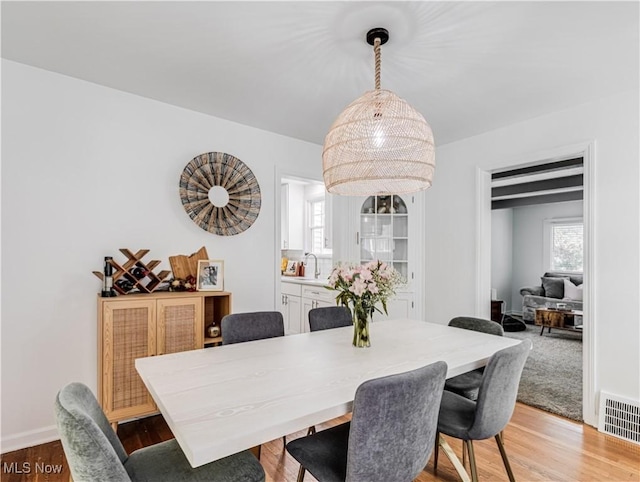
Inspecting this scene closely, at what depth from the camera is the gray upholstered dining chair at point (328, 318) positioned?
2611 mm

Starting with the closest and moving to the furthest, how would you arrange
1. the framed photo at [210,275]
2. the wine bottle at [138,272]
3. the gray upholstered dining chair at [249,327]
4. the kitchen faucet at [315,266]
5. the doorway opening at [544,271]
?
the gray upholstered dining chair at [249,327] → the wine bottle at [138,272] → the framed photo at [210,275] → the doorway opening at [544,271] → the kitchen faucet at [315,266]

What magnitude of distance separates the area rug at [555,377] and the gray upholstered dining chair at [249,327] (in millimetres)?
2367

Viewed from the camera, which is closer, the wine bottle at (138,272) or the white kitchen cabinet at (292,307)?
the wine bottle at (138,272)

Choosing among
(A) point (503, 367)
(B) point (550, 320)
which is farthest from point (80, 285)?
(B) point (550, 320)

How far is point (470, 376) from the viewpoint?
2408 millimetres

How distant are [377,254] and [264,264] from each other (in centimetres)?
142

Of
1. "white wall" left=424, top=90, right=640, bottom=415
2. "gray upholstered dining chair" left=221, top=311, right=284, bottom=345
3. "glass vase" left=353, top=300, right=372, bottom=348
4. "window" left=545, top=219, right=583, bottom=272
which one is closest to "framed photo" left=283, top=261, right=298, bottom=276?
"gray upholstered dining chair" left=221, top=311, right=284, bottom=345

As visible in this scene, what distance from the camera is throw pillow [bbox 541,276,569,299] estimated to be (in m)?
6.51

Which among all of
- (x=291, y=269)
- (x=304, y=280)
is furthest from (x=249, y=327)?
(x=291, y=269)

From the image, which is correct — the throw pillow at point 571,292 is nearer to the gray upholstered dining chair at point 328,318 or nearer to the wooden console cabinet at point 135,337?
the gray upholstered dining chair at point 328,318

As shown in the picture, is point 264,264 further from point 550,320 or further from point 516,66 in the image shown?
point 550,320

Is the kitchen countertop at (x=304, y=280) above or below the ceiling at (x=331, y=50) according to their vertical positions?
below

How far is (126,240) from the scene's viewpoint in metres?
2.73

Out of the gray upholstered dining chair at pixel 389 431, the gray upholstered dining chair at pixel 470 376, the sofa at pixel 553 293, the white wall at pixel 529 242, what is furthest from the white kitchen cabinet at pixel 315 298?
the white wall at pixel 529 242
